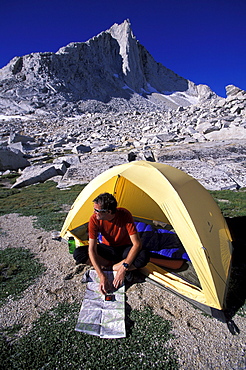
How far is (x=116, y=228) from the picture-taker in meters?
4.41

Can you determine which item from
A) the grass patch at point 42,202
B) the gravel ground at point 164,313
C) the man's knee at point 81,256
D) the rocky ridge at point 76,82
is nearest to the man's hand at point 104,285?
the gravel ground at point 164,313

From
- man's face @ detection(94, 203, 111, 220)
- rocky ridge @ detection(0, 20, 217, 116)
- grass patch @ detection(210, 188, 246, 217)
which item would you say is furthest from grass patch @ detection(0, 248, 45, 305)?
rocky ridge @ detection(0, 20, 217, 116)

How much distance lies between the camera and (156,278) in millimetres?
4176

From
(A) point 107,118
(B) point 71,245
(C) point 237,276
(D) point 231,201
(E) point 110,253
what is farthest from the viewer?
(A) point 107,118

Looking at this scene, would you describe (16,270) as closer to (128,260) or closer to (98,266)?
(98,266)

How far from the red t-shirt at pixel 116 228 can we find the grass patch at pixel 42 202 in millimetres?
3161

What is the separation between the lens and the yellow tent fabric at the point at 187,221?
3674 millimetres

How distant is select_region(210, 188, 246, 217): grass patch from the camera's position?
25.5 feet

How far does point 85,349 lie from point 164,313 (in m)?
1.26

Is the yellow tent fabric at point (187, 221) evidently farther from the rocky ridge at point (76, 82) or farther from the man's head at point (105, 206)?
the rocky ridge at point (76, 82)

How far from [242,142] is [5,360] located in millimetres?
16654

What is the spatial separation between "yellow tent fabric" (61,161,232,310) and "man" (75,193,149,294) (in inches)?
20.1

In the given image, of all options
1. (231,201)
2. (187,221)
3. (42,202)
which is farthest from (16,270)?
(231,201)

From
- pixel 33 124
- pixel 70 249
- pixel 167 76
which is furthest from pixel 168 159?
pixel 167 76
